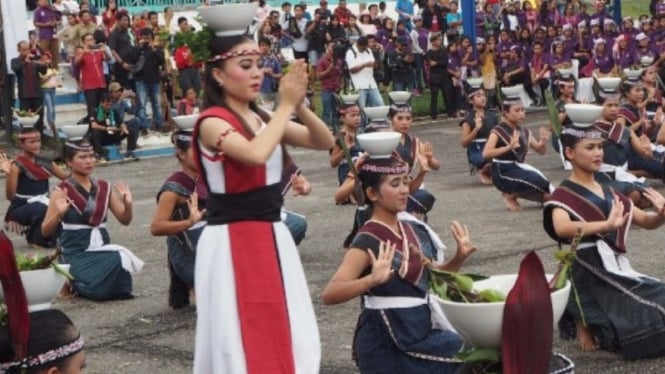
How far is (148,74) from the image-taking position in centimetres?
2369

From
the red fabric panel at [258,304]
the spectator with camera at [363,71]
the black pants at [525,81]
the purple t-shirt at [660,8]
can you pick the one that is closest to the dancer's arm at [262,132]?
the red fabric panel at [258,304]

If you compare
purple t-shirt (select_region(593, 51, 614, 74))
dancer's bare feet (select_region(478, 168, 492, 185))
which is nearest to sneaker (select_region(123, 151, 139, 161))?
dancer's bare feet (select_region(478, 168, 492, 185))

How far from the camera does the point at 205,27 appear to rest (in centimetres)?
578

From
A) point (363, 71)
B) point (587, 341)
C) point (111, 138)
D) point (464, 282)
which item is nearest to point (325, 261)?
point (587, 341)

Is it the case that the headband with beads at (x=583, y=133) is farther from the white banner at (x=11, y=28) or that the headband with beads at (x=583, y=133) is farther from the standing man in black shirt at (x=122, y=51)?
the white banner at (x=11, y=28)

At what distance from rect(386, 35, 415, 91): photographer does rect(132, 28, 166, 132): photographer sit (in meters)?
4.85

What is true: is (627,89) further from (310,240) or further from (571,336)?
(571,336)

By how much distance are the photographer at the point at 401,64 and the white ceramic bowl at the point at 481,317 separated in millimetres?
21364

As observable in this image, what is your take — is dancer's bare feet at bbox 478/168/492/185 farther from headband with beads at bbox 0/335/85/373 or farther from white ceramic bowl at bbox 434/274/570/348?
headband with beads at bbox 0/335/85/373

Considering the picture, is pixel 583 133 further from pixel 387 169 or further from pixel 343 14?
pixel 343 14

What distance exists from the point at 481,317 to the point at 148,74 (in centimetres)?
1859

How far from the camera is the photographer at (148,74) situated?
77.6 ft

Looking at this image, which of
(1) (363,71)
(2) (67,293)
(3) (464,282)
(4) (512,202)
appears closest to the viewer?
(3) (464,282)

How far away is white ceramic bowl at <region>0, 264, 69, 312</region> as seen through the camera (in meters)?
5.42
